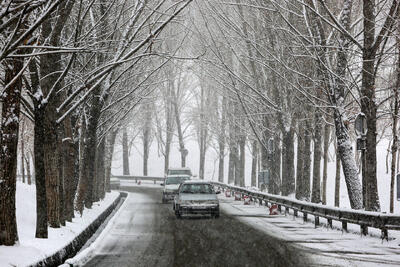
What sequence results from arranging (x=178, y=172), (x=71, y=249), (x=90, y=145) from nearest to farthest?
(x=71, y=249) → (x=90, y=145) → (x=178, y=172)

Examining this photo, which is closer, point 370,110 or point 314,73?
point 370,110

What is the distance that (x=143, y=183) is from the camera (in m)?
68.2

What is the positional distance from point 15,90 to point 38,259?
339 cm

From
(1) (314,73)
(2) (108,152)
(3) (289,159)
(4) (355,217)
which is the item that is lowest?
(4) (355,217)

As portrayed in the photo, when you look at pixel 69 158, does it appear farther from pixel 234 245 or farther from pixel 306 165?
pixel 306 165

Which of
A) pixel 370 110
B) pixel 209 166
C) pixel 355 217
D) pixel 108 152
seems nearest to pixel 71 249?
pixel 355 217

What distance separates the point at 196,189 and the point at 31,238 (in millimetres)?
12629

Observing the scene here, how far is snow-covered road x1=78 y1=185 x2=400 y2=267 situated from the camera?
12.4m

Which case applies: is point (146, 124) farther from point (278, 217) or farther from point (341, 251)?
point (341, 251)

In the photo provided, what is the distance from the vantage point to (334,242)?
51.4 ft

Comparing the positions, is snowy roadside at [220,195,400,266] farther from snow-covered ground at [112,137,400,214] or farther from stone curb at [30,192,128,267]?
snow-covered ground at [112,137,400,214]

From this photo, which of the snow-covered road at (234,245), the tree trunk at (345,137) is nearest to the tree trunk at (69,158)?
the snow-covered road at (234,245)

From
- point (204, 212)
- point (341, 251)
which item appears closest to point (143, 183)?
point (204, 212)

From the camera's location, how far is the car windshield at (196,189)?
24.9 m
